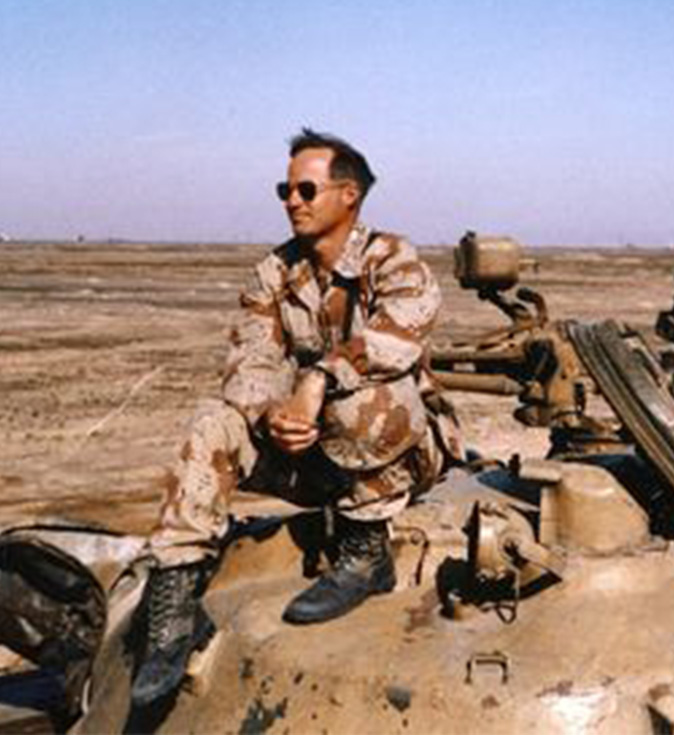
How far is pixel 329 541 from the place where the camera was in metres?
5.02

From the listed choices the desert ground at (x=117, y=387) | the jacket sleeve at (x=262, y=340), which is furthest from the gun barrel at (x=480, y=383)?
the jacket sleeve at (x=262, y=340)

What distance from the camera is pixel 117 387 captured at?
21438 millimetres

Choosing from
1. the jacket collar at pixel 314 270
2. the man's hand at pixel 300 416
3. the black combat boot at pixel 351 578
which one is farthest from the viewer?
the jacket collar at pixel 314 270

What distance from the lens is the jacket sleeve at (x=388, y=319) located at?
4512mm

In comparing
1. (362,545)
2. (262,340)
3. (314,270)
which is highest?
(314,270)

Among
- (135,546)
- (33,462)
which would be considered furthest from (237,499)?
(135,546)

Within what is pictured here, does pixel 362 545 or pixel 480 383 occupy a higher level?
pixel 480 383

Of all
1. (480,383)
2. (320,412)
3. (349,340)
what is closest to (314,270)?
(349,340)

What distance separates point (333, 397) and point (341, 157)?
0.94 m

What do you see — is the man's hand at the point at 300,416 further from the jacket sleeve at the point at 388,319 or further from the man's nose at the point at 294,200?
the man's nose at the point at 294,200

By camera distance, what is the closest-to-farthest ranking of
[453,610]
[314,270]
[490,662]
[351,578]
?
[490,662]
[453,610]
[351,578]
[314,270]

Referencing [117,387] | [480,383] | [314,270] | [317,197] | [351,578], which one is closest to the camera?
[351,578]

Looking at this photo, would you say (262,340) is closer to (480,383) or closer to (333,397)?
(333,397)

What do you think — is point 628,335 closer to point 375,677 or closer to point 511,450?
point 375,677
